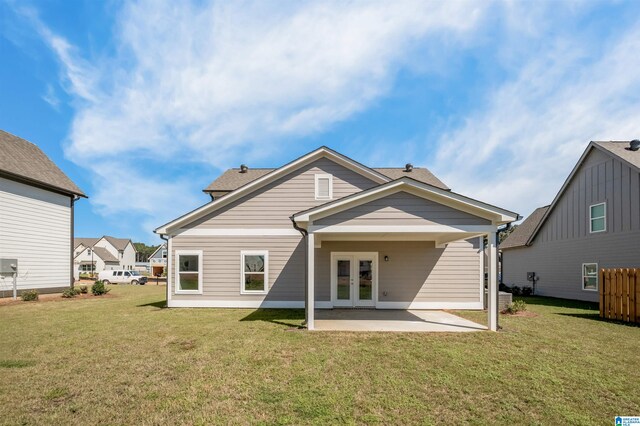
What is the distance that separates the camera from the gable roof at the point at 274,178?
12711 mm

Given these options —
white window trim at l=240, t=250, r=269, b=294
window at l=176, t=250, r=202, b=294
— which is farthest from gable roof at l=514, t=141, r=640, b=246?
window at l=176, t=250, r=202, b=294

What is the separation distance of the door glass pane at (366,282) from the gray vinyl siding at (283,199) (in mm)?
3006

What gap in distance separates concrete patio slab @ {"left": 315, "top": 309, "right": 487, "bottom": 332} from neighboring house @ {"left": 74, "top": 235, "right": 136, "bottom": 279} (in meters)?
53.6

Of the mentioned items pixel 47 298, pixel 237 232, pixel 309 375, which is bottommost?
pixel 47 298

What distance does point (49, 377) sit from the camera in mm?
5395

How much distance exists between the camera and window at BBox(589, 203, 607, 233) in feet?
52.0

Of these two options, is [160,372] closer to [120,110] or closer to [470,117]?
[120,110]

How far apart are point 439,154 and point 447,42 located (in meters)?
7.88

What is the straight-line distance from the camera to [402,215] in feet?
29.4

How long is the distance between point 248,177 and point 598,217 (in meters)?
17.7

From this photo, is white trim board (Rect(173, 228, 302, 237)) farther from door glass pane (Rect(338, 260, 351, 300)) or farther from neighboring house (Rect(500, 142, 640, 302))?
neighboring house (Rect(500, 142, 640, 302))

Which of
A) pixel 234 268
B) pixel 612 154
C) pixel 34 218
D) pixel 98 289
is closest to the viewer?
pixel 234 268

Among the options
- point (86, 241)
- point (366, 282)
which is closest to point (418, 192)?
point (366, 282)

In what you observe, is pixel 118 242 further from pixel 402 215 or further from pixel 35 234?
pixel 402 215
